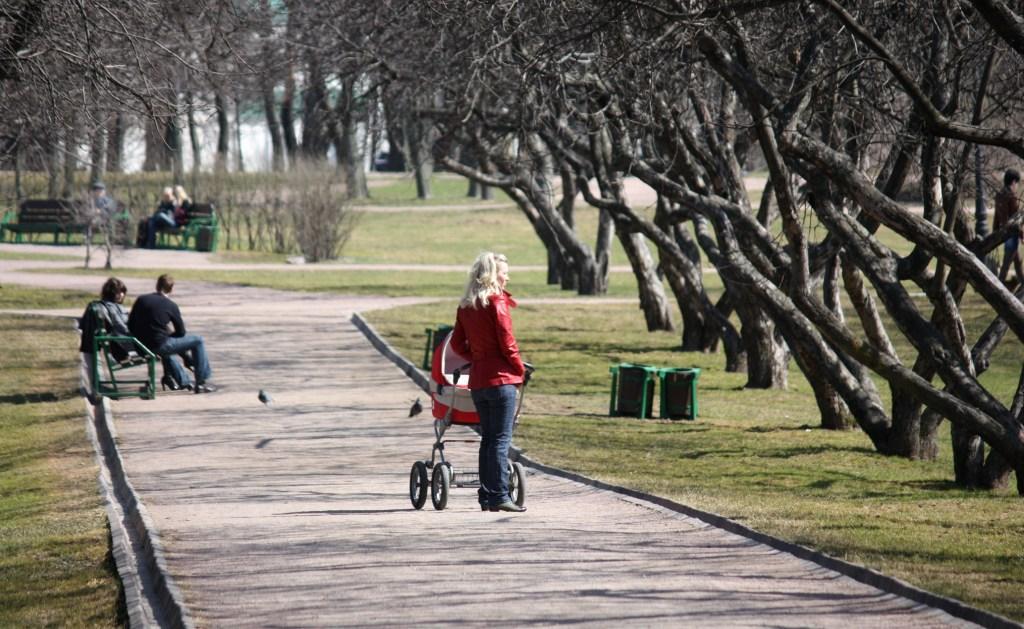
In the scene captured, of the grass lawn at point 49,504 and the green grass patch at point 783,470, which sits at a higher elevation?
the green grass patch at point 783,470

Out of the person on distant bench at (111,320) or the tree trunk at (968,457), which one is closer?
the tree trunk at (968,457)

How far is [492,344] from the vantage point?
1043 cm

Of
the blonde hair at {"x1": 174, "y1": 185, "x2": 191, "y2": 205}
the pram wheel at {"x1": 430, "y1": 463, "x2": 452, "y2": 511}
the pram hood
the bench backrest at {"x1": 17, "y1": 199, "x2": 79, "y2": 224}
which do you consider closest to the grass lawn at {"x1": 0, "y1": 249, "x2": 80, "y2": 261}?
the bench backrest at {"x1": 17, "y1": 199, "x2": 79, "y2": 224}

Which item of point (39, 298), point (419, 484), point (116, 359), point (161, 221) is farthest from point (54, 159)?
point (161, 221)

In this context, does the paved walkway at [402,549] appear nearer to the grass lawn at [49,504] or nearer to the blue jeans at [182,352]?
the grass lawn at [49,504]

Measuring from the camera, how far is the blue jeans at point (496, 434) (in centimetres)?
1045

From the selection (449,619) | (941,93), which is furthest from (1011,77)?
(449,619)

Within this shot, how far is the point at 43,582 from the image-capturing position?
8883 millimetres

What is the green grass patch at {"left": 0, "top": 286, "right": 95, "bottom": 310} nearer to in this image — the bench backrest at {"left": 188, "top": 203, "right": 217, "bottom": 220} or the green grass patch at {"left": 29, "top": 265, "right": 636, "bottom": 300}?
the green grass patch at {"left": 29, "top": 265, "right": 636, "bottom": 300}

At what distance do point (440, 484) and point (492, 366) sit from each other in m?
0.97

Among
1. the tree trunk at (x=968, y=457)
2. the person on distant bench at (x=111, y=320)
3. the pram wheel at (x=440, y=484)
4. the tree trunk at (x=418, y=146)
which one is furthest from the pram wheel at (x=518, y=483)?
the tree trunk at (x=418, y=146)

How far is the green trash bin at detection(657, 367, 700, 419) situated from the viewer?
1744 cm

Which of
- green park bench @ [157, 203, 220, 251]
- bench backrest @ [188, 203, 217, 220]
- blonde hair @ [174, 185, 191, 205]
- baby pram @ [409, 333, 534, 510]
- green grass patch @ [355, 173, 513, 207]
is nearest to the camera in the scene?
baby pram @ [409, 333, 534, 510]

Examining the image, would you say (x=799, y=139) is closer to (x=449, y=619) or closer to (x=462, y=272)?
(x=449, y=619)
